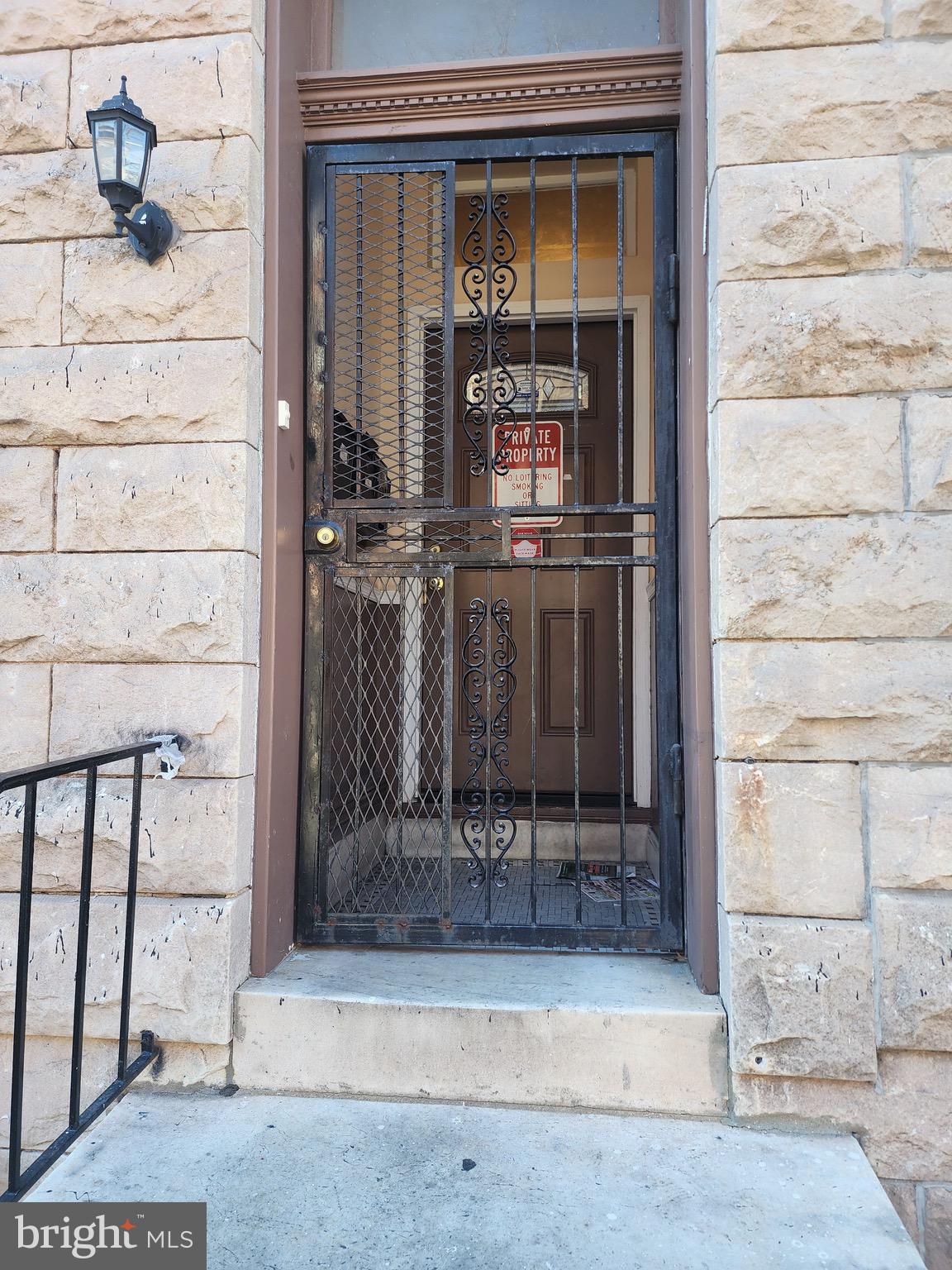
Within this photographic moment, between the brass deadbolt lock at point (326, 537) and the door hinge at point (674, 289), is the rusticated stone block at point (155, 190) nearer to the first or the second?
the brass deadbolt lock at point (326, 537)

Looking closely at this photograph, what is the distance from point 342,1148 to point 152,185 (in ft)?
9.89

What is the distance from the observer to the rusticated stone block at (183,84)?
2.67 meters

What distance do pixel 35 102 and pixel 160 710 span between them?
2118 mm

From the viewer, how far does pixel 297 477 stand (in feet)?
9.72

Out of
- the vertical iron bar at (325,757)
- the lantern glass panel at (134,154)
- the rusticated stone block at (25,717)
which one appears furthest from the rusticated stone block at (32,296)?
the vertical iron bar at (325,757)

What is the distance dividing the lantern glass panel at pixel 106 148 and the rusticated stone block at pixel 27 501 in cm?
87

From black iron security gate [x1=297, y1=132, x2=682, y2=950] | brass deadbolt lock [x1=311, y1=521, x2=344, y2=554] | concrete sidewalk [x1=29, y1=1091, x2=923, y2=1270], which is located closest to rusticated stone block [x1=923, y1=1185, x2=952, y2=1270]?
concrete sidewalk [x1=29, y1=1091, x2=923, y2=1270]

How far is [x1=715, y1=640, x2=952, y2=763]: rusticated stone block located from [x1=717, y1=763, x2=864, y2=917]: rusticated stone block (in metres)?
0.06

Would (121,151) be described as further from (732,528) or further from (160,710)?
(732,528)

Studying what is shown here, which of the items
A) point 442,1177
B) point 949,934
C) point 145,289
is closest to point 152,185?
point 145,289

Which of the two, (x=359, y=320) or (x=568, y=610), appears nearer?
(x=359, y=320)

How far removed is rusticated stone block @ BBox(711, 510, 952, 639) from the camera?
2.31 m

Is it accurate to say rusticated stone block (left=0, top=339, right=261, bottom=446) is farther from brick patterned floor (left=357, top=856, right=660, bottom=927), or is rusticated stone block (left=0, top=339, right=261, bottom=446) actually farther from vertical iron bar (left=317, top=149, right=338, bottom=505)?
brick patterned floor (left=357, top=856, right=660, bottom=927)

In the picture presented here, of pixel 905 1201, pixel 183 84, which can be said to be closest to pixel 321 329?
pixel 183 84
